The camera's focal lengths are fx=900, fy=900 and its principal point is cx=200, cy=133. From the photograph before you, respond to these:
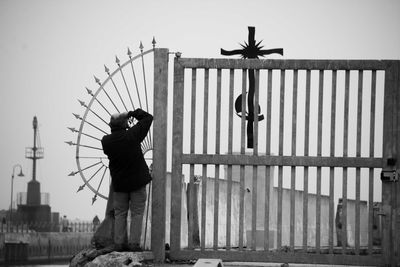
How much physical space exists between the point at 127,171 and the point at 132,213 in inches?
20.3

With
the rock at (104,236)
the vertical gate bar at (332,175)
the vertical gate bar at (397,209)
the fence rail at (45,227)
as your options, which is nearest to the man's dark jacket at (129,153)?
the rock at (104,236)

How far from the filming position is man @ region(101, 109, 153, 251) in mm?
10289

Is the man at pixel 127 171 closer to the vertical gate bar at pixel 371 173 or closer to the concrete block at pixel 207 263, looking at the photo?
the concrete block at pixel 207 263

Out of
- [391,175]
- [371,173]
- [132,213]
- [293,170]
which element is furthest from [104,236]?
[391,175]

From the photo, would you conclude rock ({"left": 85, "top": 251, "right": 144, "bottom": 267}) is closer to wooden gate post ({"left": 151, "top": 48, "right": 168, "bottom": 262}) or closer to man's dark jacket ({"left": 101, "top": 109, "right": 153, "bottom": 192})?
wooden gate post ({"left": 151, "top": 48, "right": 168, "bottom": 262})

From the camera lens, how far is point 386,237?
Result: 1068cm

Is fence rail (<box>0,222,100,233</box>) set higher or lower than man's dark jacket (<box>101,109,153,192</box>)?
lower

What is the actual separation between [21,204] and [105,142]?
274ft

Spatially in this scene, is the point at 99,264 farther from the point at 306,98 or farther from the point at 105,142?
the point at 306,98

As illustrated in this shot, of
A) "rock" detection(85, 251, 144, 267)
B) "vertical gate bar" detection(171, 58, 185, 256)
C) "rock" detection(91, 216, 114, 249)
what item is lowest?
"rock" detection(85, 251, 144, 267)

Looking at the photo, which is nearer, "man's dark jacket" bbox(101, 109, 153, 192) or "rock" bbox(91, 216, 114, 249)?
"man's dark jacket" bbox(101, 109, 153, 192)

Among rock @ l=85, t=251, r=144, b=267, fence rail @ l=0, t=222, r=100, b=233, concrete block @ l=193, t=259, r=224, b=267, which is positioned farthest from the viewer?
fence rail @ l=0, t=222, r=100, b=233

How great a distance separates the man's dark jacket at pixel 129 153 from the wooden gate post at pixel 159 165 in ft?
1.43

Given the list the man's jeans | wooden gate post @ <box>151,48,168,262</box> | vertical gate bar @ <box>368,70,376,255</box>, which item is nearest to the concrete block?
the man's jeans
